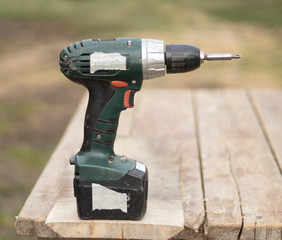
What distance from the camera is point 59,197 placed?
1.85 m

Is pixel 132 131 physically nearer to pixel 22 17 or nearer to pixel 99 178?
pixel 99 178

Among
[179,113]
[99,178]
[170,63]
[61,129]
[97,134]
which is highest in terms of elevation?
[170,63]

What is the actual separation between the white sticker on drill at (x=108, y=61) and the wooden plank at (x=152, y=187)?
0.52 metres

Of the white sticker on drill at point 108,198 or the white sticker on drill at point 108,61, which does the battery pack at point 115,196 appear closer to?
the white sticker on drill at point 108,198

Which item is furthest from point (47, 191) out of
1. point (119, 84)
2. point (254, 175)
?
point (254, 175)

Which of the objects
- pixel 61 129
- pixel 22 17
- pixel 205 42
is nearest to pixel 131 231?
pixel 61 129

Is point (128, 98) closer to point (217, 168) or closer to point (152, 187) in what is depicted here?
point (152, 187)

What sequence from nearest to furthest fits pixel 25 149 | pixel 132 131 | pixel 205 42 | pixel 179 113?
pixel 132 131, pixel 179 113, pixel 25 149, pixel 205 42

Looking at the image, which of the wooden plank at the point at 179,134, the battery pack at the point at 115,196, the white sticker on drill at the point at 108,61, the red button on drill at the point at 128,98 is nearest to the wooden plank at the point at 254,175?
the wooden plank at the point at 179,134

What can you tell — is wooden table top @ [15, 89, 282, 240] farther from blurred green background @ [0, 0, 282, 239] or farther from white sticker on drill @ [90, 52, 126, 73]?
blurred green background @ [0, 0, 282, 239]

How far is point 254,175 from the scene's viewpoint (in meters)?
2.07

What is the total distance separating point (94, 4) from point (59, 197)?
7.93 metres

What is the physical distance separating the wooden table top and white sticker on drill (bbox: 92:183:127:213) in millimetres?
60

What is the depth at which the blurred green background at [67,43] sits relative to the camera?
13.1 ft
